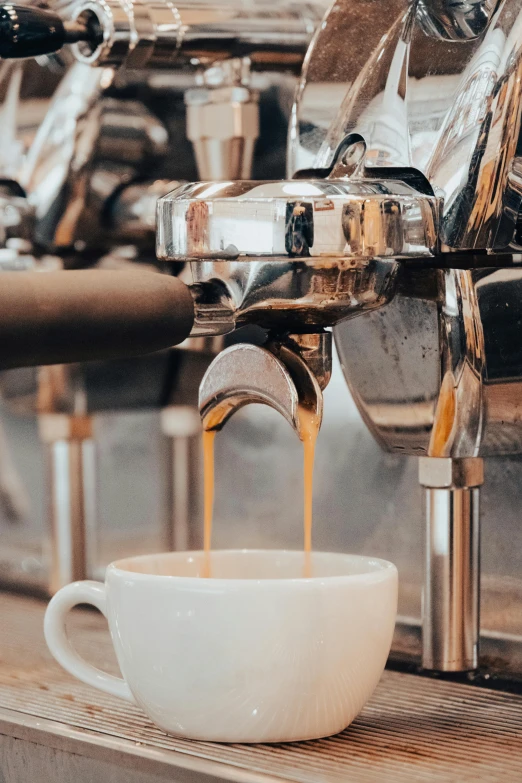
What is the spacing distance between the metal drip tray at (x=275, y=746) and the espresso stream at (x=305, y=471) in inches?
2.4

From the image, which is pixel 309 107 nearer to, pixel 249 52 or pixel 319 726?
pixel 249 52

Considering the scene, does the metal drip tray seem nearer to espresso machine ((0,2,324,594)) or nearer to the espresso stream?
the espresso stream

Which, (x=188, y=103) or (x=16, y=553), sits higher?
(x=188, y=103)

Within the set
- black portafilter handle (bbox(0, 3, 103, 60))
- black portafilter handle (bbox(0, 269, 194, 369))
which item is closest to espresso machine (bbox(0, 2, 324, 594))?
black portafilter handle (bbox(0, 3, 103, 60))

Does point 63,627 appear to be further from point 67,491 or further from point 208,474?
point 67,491

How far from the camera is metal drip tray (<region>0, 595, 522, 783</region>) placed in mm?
356

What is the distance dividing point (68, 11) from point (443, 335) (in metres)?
0.21

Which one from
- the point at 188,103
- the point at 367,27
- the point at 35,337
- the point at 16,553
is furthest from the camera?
the point at 16,553

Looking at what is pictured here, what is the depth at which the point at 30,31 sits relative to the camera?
1.45 feet

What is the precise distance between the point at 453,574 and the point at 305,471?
0.27 ft

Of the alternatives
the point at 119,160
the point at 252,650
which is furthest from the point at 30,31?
the point at 252,650

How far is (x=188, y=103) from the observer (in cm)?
54

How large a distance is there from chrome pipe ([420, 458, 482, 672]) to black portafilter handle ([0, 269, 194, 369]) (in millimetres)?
137

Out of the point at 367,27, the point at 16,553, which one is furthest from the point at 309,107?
the point at 16,553
